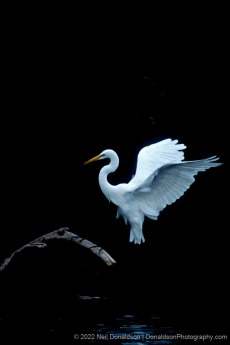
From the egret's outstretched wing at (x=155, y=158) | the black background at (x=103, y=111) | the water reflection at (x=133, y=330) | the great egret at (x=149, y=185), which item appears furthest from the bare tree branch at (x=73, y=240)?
the black background at (x=103, y=111)

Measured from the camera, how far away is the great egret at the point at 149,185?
920 centimetres

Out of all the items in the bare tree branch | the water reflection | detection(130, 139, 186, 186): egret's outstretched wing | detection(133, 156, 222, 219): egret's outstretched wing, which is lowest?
the water reflection

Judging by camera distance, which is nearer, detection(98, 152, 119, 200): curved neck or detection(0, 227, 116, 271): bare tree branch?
detection(0, 227, 116, 271): bare tree branch

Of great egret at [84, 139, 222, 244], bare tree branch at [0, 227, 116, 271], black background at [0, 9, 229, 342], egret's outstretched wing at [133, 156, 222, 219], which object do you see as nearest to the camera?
bare tree branch at [0, 227, 116, 271]

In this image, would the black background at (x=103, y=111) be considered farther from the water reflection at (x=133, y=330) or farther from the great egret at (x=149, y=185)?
the water reflection at (x=133, y=330)

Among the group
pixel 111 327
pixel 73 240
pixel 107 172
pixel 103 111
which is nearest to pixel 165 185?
pixel 107 172

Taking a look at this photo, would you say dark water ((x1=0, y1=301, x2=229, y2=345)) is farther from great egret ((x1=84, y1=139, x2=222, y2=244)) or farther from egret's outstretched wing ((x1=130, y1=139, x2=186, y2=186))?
egret's outstretched wing ((x1=130, y1=139, x2=186, y2=186))

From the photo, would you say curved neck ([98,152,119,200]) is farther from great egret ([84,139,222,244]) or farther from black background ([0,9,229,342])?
black background ([0,9,229,342])

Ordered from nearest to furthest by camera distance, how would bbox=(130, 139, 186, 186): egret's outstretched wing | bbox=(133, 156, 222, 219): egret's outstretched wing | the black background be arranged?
bbox=(133, 156, 222, 219): egret's outstretched wing
bbox=(130, 139, 186, 186): egret's outstretched wing
the black background

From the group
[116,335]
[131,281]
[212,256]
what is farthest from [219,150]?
[116,335]

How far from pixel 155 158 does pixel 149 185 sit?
502 millimetres

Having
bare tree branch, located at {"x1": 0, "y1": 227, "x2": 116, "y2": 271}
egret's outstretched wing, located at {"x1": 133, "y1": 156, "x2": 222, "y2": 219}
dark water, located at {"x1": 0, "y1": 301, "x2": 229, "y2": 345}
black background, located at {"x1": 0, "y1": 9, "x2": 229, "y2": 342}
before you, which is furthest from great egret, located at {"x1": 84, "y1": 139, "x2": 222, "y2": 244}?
black background, located at {"x1": 0, "y1": 9, "x2": 229, "y2": 342}

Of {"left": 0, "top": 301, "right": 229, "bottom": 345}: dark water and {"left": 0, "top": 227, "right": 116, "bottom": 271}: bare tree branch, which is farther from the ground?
{"left": 0, "top": 227, "right": 116, "bottom": 271}: bare tree branch

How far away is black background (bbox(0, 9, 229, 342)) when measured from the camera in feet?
44.4
